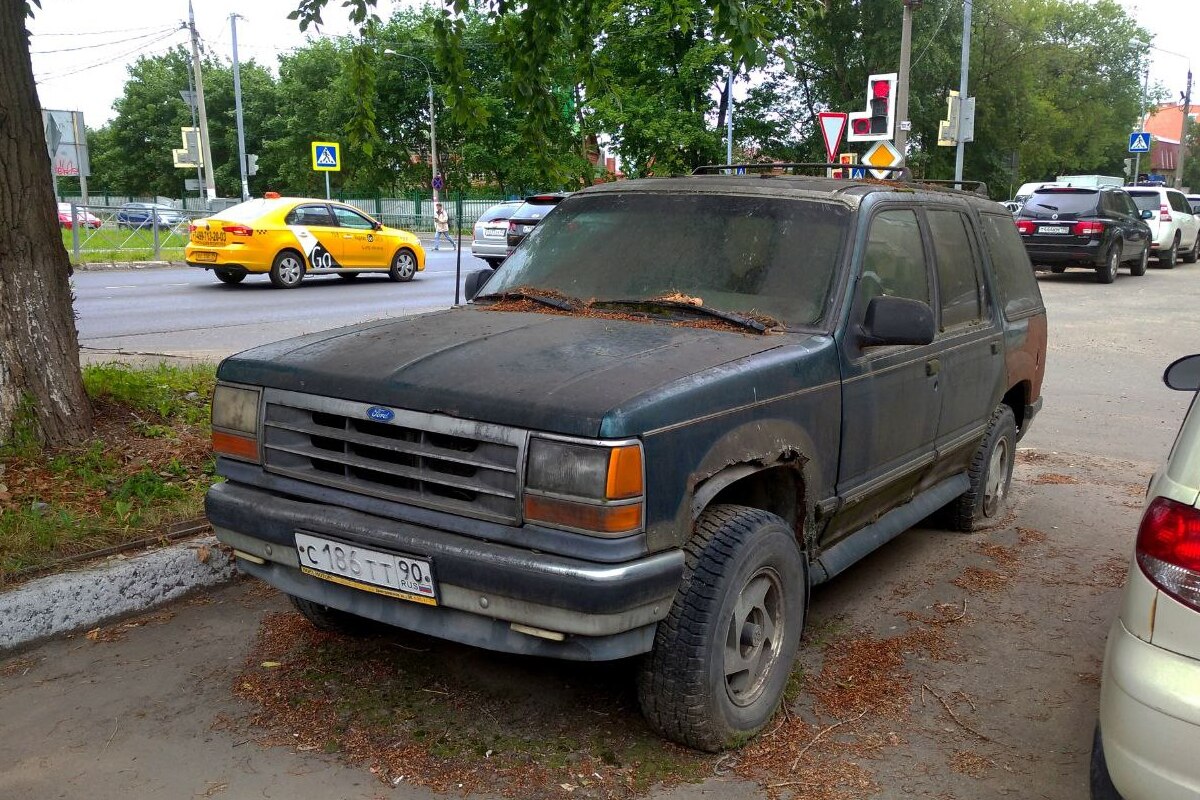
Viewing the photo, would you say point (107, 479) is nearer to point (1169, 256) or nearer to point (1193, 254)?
point (1169, 256)

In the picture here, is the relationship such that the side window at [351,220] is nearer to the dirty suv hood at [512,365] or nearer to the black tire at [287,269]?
the black tire at [287,269]

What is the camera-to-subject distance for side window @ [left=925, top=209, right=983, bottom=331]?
15.4 ft

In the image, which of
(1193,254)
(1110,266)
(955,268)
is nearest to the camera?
(955,268)

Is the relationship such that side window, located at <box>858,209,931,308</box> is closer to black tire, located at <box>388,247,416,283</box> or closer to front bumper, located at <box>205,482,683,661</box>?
front bumper, located at <box>205,482,683,661</box>

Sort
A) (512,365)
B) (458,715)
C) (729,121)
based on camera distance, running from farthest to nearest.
→ (729,121) < (458,715) < (512,365)

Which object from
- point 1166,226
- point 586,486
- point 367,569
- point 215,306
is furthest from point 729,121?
point 586,486

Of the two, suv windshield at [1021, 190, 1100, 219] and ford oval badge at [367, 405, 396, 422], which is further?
suv windshield at [1021, 190, 1100, 219]

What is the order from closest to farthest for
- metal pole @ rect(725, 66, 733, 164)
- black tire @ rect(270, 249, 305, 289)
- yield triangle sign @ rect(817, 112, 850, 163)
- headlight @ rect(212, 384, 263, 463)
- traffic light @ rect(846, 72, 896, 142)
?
headlight @ rect(212, 384, 263, 463) < yield triangle sign @ rect(817, 112, 850, 163) < traffic light @ rect(846, 72, 896, 142) < black tire @ rect(270, 249, 305, 289) < metal pole @ rect(725, 66, 733, 164)

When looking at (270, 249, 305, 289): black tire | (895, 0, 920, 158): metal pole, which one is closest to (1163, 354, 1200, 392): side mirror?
(270, 249, 305, 289): black tire

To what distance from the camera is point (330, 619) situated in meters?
3.92

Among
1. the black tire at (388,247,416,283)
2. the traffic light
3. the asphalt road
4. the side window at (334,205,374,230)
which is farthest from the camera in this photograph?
the black tire at (388,247,416,283)

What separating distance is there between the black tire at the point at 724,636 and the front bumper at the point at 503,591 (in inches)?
4.3

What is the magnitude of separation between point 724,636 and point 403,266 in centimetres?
1875

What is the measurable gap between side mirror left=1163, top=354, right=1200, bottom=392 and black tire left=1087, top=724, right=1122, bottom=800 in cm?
121
